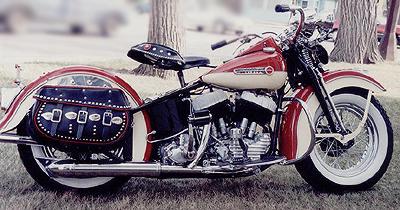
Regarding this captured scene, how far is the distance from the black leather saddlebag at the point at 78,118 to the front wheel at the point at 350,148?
4.25ft

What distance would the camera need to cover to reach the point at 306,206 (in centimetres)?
344

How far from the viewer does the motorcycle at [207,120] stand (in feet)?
10.3

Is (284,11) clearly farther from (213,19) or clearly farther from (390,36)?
(390,36)

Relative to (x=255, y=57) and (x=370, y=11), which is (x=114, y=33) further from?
(x=370, y=11)

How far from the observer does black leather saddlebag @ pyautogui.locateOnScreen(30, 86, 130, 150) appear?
3086 millimetres

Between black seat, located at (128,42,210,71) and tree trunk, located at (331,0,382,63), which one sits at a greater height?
black seat, located at (128,42,210,71)

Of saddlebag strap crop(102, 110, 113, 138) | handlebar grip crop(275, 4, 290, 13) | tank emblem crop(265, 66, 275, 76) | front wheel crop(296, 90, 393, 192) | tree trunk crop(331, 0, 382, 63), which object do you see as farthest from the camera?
tree trunk crop(331, 0, 382, 63)

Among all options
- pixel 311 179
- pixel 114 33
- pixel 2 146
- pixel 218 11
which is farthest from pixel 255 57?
pixel 2 146

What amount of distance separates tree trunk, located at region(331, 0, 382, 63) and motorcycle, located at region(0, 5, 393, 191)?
7.59m

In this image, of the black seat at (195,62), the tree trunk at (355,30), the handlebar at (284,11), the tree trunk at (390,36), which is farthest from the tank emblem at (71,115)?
the tree trunk at (390,36)

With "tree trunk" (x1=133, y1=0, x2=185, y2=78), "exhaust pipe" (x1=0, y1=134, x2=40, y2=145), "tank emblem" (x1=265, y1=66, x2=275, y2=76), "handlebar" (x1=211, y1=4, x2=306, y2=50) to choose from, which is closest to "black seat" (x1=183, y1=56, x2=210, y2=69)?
"handlebar" (x1=211, y1=4, x2=306, y2=50)

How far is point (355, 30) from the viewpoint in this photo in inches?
440

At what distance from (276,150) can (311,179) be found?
342 millimetres

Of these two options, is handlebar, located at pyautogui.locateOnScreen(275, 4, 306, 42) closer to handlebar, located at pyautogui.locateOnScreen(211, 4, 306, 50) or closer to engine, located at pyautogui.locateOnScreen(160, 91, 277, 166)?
handlebar, located at pyautogui.locateOnScreen(211, 4, 306, 50)
